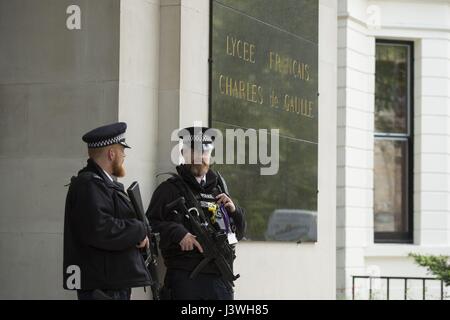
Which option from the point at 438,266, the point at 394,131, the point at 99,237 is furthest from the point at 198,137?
the point at 394,131

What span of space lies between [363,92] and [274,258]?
23.2ft

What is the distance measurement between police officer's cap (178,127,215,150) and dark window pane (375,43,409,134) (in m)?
9.47

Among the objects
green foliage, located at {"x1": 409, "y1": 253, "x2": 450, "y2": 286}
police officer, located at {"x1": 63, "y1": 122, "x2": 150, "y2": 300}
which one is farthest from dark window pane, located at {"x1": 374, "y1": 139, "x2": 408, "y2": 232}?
police officer, located at {"x1": 63, "y1": 122, "x2": 150, "y2": 300}

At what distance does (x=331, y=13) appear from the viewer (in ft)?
42.3

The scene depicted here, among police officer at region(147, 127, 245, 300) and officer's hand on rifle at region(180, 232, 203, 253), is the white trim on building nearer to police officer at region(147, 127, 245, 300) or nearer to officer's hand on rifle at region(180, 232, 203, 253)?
police officer at region(147, 127, 245, 300)

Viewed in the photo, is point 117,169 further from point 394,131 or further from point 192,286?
point 394,131

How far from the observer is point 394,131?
18.6 meters

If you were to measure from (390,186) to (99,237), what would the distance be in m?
11.4

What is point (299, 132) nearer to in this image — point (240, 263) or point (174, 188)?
point (240, 263)

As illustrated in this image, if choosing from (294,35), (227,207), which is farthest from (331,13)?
(227,207)

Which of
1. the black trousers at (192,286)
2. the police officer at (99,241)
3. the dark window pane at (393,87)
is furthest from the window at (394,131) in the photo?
the police officer at (99,241)

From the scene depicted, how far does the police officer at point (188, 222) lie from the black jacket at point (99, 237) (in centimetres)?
113

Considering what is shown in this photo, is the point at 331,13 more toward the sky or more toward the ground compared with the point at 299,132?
more toward the sky

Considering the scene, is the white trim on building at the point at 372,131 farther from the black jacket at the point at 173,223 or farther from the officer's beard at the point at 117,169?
the officer's beard at the point at 117,169
